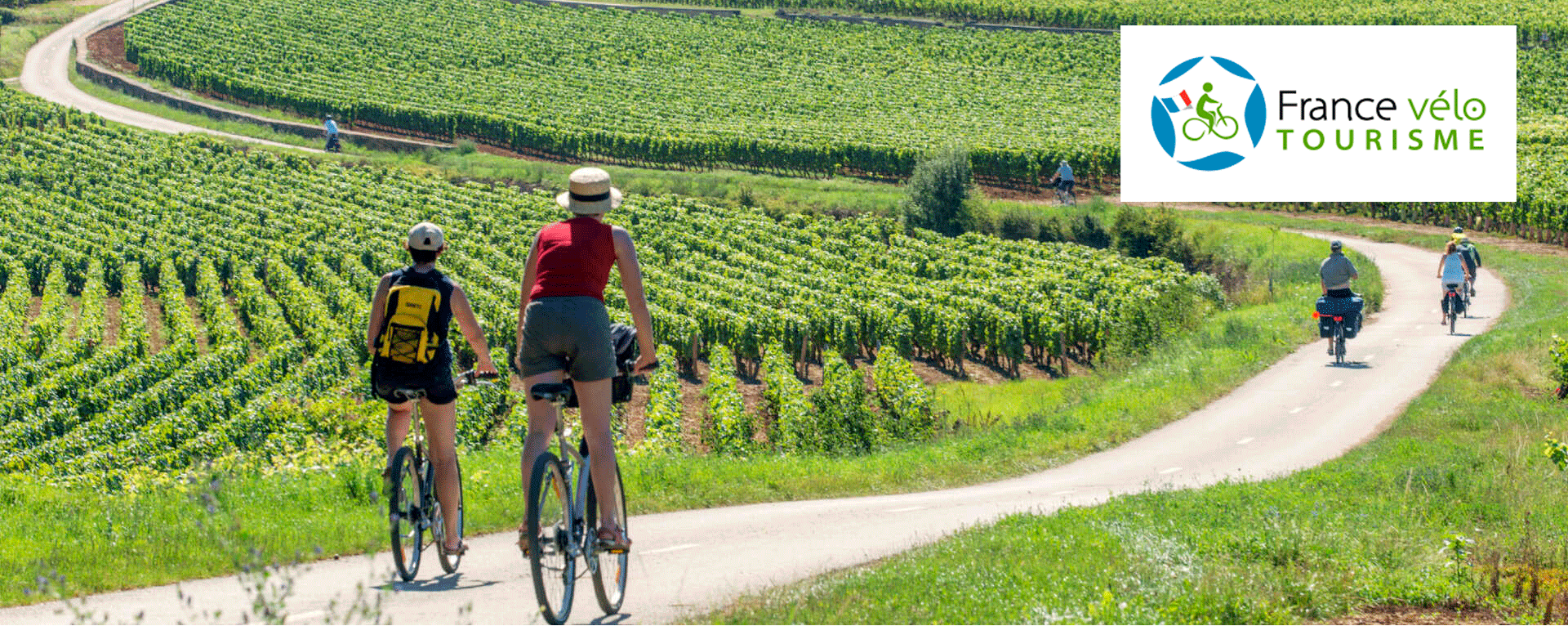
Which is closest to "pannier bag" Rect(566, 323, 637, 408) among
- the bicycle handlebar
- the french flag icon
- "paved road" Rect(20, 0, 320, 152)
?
the bicycle handlebar

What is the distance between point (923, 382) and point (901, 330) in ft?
4.82

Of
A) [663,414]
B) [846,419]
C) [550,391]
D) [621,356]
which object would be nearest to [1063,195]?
[846,419]

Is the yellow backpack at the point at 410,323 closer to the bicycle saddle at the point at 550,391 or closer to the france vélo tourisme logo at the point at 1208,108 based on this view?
the bicycle saddle at the point at 550,391

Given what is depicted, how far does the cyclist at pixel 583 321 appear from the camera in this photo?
7.57 m

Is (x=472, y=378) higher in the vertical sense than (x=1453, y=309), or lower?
higher

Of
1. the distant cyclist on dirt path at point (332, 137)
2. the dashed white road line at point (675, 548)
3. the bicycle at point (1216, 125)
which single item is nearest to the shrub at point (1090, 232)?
the bicycle at point (1216, 125)

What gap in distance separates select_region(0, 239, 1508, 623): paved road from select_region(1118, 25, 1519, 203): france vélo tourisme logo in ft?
66.9

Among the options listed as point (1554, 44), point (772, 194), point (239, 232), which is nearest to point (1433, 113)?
point (772, 194)

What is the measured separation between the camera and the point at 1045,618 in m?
7.79

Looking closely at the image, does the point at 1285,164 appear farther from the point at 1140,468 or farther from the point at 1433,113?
the point at 1140,468

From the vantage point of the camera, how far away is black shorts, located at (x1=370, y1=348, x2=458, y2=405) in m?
8.40

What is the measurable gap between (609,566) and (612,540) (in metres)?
0.47

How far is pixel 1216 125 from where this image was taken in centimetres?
4316

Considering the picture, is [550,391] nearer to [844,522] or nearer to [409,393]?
[409,393]
